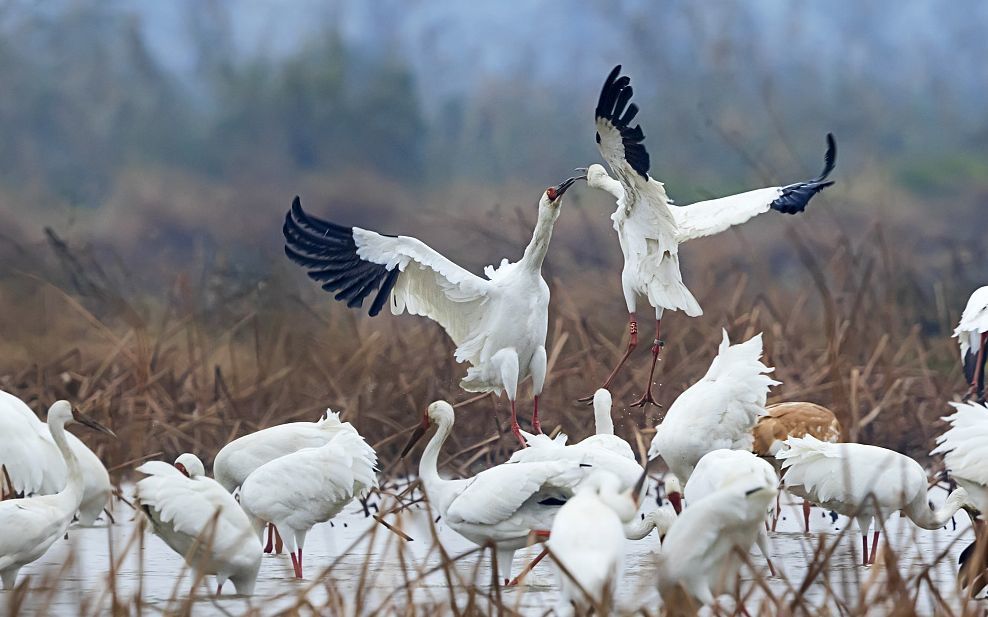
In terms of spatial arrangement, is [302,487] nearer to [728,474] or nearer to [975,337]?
[728,474]

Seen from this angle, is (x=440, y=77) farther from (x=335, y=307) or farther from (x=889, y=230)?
(x=335, y=307)

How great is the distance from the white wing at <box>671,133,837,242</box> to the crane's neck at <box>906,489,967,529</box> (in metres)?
2.32

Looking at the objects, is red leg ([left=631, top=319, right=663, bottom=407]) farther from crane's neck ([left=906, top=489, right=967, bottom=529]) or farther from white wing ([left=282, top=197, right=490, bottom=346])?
crane's neck ([left=906, top=489, right=967, bottom=529])

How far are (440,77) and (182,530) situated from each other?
12.2 m

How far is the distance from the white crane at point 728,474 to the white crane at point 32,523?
2067mm

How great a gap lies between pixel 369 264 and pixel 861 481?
2724 millimetres

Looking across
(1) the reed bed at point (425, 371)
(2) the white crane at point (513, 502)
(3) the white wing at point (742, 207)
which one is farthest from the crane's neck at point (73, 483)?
(3) the white wing at point (742, 207)

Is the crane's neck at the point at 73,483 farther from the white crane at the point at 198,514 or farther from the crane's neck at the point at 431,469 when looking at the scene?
the crane's neck at the point at 431,469

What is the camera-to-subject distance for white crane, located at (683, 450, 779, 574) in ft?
15.6

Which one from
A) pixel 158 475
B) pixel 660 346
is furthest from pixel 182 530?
pixel 660 346

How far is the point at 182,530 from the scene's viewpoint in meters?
5.77

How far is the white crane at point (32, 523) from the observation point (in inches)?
218

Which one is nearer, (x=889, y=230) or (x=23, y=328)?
(x=23, y=328)

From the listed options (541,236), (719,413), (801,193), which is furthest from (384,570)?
(801,193)
